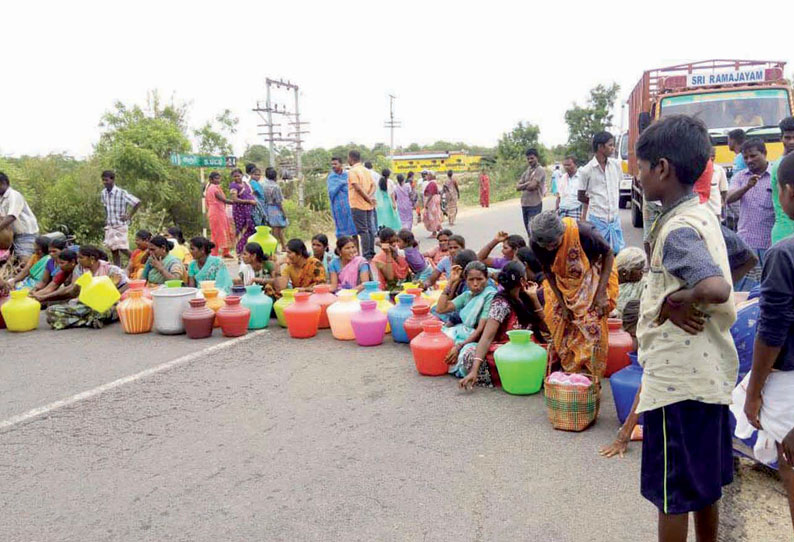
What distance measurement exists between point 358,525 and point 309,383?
2.07m

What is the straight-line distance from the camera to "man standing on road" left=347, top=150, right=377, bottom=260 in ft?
31.0

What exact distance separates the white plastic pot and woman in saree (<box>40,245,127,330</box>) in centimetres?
92

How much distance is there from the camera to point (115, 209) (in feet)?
30.3

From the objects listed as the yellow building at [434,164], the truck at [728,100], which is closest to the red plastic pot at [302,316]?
the truck at [728,100]

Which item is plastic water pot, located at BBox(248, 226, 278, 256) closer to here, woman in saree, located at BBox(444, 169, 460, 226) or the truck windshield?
the truck windshield

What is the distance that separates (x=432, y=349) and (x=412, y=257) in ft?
8.43

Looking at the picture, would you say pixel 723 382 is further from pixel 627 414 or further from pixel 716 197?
pixel 716 197

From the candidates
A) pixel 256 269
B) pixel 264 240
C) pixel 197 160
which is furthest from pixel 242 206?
pixel 256 269

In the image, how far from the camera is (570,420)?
375 cm

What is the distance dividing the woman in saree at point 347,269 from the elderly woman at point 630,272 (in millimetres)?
2868

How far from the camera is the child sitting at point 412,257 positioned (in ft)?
23.7

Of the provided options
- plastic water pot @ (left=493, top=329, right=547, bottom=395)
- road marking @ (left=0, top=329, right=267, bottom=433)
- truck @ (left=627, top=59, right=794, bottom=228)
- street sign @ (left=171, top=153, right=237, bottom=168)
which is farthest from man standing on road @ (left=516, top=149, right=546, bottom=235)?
street sign @ (left=171, top=153, right=237, bottom=168)

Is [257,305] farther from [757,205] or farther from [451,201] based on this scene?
[451,201]

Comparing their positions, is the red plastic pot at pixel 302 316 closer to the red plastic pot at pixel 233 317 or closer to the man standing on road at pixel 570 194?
the red plastic pot at pixel 233 317
